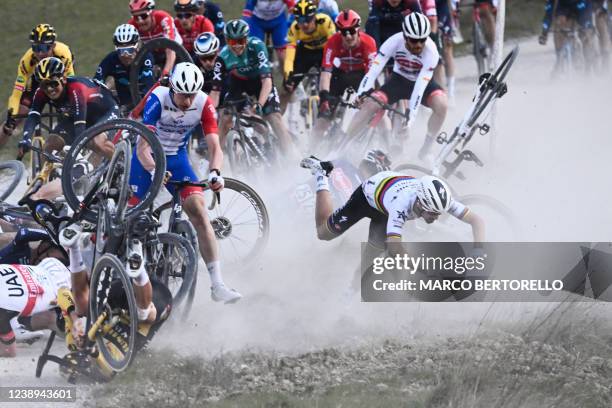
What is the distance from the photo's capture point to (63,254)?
10.4 meters

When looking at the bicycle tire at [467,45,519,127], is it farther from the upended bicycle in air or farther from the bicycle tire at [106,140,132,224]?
the bicycle tire at [106,140,132,224]

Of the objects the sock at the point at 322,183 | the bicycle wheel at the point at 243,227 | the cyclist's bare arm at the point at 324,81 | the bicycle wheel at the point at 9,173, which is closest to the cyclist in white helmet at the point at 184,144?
the bicycle wheel at the point at 243,227

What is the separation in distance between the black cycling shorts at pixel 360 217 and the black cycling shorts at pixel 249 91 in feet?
11.1

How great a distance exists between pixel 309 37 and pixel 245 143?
2648mm

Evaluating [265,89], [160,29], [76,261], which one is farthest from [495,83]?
[76,261]

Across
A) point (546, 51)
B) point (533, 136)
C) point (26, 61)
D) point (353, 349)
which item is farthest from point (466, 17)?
point (353, 349)

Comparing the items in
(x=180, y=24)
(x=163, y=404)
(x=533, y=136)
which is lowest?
(x=163, y=404)

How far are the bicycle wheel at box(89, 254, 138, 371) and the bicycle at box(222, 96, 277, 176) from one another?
197 inches

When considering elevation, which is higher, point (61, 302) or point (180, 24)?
point (180, 24)

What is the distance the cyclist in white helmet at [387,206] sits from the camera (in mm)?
10305

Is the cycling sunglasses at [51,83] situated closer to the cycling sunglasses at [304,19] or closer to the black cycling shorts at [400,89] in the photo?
the black cycling shorts at [400,89]

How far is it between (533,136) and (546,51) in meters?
6.00

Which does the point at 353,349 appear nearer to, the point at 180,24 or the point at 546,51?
the point at 180,24

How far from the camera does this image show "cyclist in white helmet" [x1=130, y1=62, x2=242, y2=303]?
1055cm
